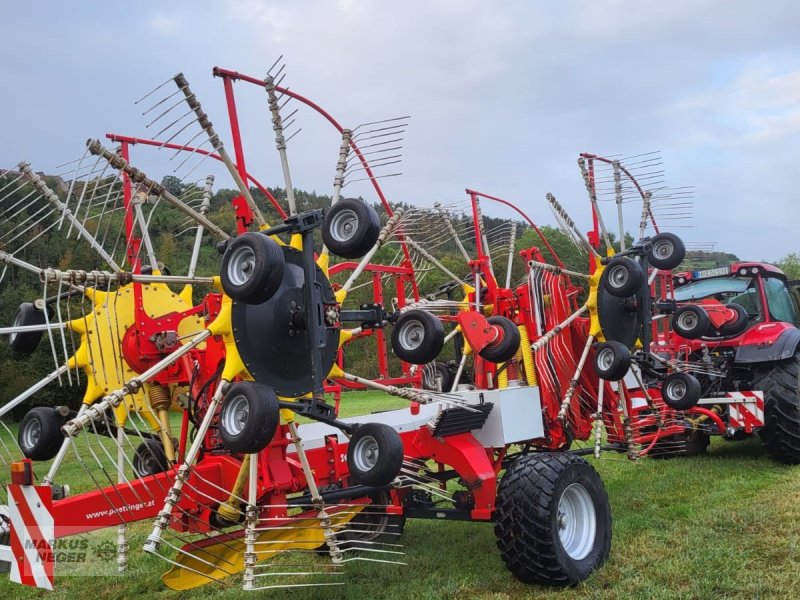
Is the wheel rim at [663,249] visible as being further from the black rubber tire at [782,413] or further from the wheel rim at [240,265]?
the wheel rim at [240,265]

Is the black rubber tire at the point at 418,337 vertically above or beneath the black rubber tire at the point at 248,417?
above

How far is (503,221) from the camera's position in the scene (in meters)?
8.38

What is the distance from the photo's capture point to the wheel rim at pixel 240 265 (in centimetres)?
358

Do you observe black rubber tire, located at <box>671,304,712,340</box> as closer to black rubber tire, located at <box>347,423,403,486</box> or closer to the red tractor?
the red tractor

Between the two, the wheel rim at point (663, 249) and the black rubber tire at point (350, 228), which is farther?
the wheel rim at point (663, 249)

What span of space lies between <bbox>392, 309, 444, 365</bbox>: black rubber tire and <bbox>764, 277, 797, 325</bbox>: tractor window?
5.90 meters

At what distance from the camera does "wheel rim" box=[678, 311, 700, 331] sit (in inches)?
286

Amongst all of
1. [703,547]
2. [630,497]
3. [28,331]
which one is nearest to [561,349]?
[630,497]

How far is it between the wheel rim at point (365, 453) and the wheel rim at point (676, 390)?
3.76 m

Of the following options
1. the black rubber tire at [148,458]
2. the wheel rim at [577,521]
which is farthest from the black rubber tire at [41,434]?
the wheel rim at [577,521]

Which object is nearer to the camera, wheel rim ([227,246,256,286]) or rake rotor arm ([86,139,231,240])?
wheel rim ([227,246,256,286])

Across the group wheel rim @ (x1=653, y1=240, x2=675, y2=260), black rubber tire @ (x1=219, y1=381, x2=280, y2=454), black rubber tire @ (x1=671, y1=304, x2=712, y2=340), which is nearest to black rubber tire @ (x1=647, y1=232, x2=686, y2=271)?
wheel rim @ (x1=653, y1=240, x2=675, y2=260)

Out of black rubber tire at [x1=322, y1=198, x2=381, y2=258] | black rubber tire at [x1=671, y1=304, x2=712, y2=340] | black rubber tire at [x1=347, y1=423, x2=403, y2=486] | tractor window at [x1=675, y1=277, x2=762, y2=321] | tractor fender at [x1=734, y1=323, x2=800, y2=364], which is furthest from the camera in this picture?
tractor window at [x1=675, y1=277, x2=762, y2=321]

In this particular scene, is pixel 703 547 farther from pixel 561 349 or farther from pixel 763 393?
pixel 763 393
